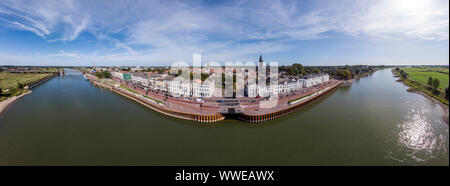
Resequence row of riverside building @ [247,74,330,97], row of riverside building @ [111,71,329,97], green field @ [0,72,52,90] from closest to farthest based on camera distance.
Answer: row of riverside building @ [247,74,330,97]
row of riverside building @ [111,71,329,97]
green field @ [0,72,52,90]

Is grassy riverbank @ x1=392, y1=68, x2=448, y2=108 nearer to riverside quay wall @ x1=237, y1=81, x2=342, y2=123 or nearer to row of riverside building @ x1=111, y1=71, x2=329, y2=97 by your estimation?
riverside quay wall @ x1=237, y1=81, x2=342, y2=123

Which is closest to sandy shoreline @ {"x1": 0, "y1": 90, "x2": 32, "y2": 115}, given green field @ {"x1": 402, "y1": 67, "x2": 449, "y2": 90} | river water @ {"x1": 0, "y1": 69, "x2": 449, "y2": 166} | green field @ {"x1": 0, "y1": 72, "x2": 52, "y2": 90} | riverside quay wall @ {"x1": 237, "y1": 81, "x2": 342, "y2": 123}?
river water @ {"x1": 0, "y1": 69, "x2": 449, "y2": 166}

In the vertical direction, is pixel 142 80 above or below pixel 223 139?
above

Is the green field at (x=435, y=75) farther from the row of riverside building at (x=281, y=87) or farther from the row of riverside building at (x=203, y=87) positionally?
the row of riverside building at (x=203, y=87)

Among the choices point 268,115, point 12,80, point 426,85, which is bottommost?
point 268,115

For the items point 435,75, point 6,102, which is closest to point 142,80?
point 6,102

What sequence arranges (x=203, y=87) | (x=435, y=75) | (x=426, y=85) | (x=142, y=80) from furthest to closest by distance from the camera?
1. (x=142, y=80)
2. (x=203, y=87)
3. (x=426, y=85)
4. (x=435, y=75)

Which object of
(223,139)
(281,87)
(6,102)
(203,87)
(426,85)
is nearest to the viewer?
(223,139)

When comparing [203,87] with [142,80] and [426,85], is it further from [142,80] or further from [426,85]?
[426,85]

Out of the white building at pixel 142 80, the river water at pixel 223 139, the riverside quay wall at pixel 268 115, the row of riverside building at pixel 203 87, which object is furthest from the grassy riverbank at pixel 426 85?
the white building at pixel 142 80
